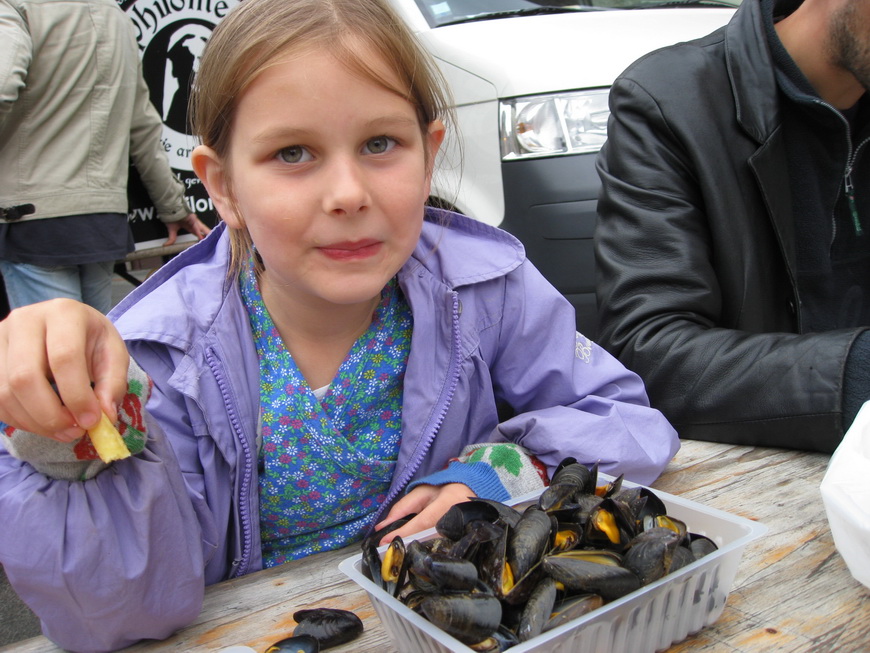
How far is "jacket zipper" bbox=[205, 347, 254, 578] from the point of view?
4.26 ft

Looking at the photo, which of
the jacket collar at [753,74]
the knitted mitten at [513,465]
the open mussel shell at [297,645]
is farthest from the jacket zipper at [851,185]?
the open mussel shell at [297,645]

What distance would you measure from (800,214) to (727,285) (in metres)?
0.34

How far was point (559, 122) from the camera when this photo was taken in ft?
9.67

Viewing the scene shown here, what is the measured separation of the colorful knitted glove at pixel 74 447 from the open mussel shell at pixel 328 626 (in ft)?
0.99

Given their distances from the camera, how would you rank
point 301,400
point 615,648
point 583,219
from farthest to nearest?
point 583,219, point 301,400, point 615,648

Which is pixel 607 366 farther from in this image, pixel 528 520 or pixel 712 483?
pixel 528 520

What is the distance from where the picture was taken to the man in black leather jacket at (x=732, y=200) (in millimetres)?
1686

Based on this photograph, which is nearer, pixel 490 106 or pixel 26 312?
pixel 26 312

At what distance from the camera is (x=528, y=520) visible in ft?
2.90

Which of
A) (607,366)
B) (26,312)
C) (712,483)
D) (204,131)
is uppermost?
(204,131)

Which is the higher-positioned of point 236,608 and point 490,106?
point 490,106

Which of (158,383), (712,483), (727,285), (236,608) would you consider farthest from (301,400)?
(727,285)

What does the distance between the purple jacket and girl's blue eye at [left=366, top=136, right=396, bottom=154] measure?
307 millimetres

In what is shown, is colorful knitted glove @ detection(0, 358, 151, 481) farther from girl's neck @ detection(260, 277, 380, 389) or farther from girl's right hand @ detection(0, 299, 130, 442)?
girl's neck @ detection(260, 277, 380, 389)
